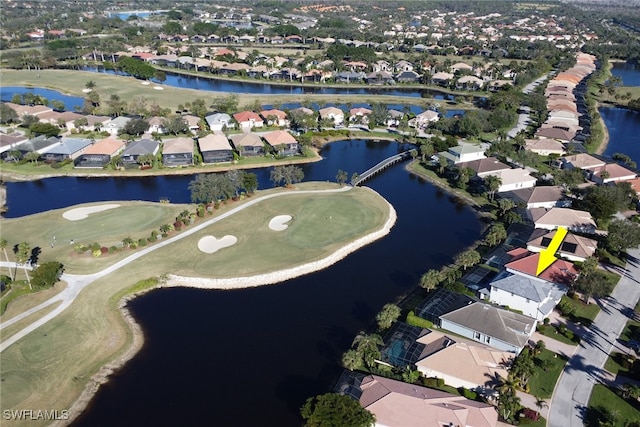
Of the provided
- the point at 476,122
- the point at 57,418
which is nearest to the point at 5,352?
the point at 57,418

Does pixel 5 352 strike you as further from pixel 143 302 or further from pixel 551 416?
pixel 551 416

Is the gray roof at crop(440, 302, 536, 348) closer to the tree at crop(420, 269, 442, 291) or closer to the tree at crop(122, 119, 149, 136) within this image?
the tree at crop(420, 269, 442, 291)

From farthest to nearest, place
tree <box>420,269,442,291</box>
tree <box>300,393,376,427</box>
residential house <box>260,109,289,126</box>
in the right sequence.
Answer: residential house <box>260,109,289,126</box> < tree <box>420,269,442,291</box> < tree <box>300,393,376,427</box>

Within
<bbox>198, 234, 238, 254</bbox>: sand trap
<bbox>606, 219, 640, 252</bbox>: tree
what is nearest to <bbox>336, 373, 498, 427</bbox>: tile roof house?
<bbox>198, 234, 238, 254</bbox>: sand trap

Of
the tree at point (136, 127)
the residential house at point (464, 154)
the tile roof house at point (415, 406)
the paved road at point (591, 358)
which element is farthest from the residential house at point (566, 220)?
the tree at point (136, 127)

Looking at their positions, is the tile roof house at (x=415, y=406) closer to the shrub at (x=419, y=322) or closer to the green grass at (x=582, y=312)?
the shrub at (x=419, y=322)

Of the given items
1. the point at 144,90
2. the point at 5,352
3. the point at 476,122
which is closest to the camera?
the point at 5,352
